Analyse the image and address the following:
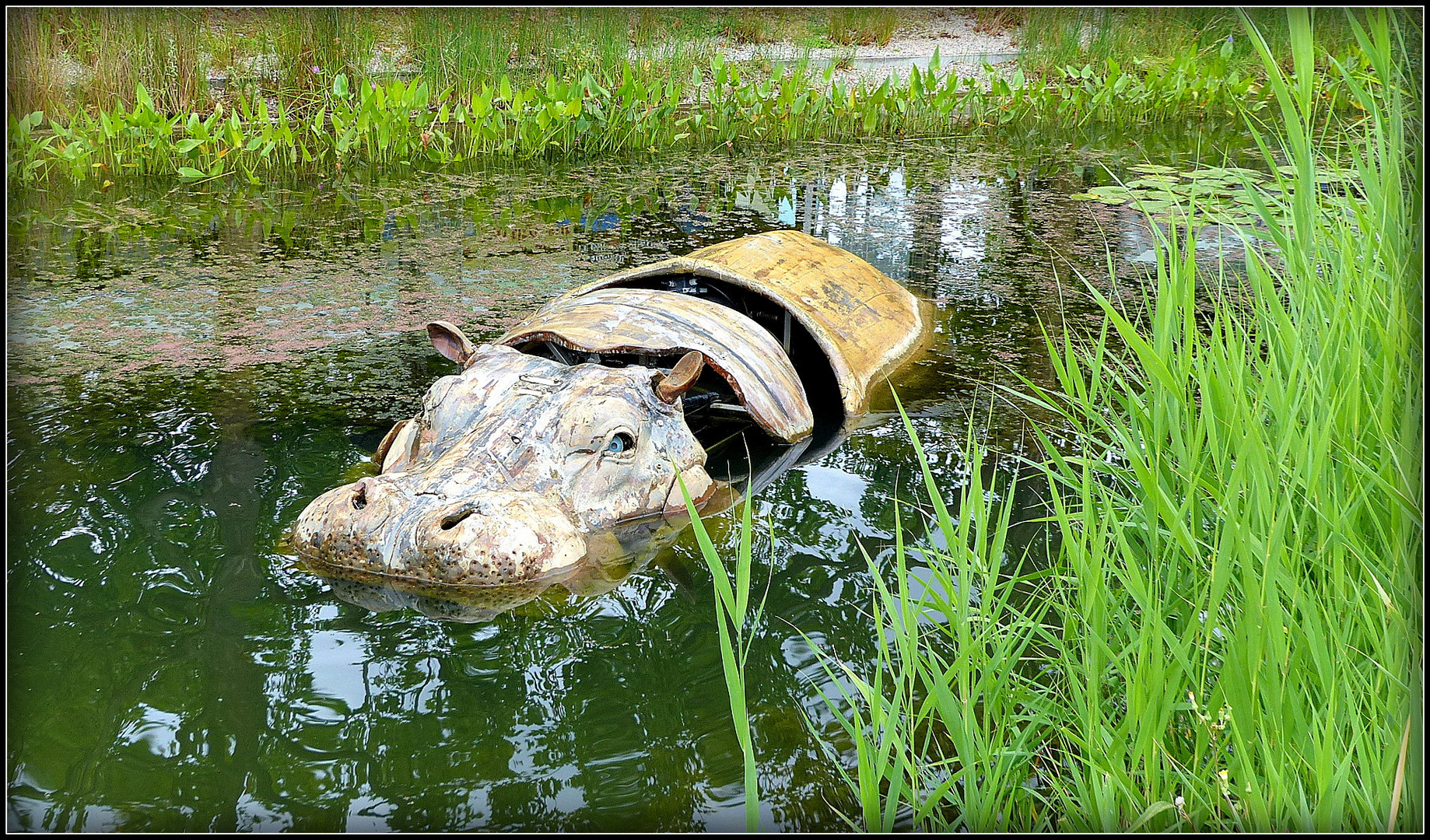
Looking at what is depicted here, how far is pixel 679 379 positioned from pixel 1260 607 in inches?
98.6

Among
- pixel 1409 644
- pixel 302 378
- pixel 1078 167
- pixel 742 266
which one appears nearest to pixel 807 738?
pixel 1409 644

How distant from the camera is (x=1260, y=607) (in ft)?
6.10

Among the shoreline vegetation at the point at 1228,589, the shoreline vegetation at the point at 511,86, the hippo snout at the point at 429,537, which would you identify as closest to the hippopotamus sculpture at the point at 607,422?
the hippo snout at the point at 429,537

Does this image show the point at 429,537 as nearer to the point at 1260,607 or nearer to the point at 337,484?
the point at 337,484

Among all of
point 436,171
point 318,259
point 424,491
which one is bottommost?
point 424,491

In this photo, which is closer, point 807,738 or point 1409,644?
point 1409,644

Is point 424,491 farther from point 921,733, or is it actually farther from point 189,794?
point 921,733

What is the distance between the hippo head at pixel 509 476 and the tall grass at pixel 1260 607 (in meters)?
1.09

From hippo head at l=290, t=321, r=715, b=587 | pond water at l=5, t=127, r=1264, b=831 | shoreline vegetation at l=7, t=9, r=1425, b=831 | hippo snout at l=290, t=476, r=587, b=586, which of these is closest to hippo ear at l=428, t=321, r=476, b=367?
hippo head at l=290, t=321, r=715, b=587

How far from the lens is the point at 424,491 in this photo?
3.41 metres

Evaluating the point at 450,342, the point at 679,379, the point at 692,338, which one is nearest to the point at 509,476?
the point at 679,379

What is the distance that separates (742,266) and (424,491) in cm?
233

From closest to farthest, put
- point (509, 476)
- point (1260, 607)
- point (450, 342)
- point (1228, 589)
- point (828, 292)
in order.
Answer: point (1260, 607) → point (1228, 589) → point (509, 476) → point (450, 342) → point (828, 292)

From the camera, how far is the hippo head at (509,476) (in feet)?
10.7
